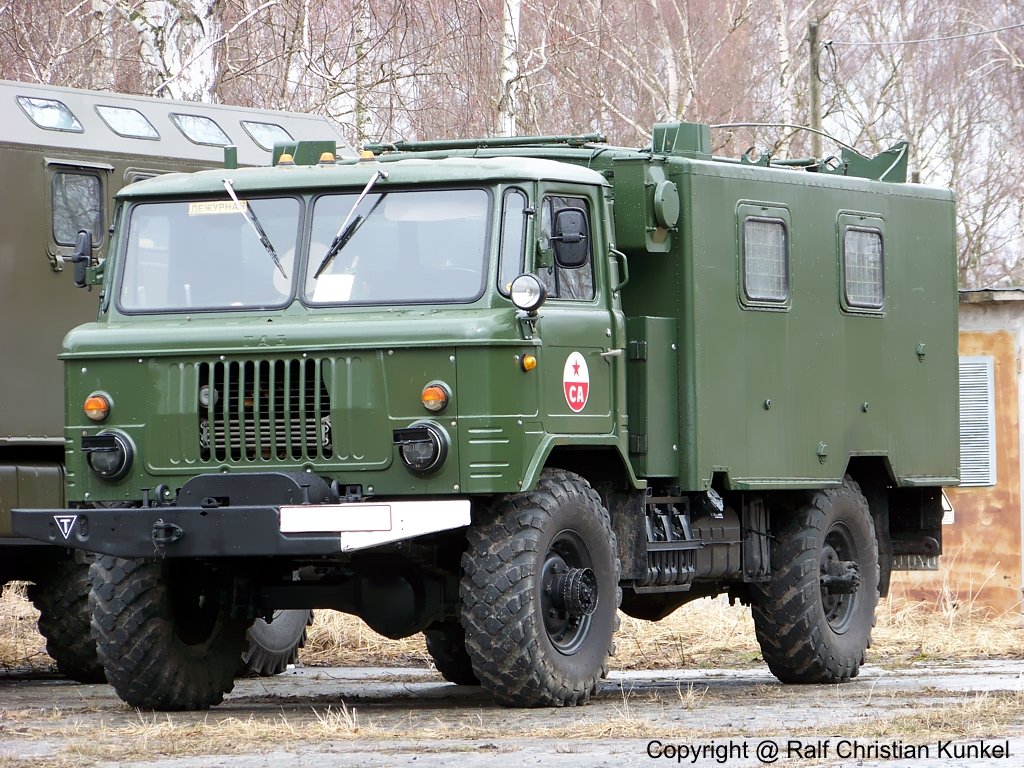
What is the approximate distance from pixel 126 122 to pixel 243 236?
3.52 metres

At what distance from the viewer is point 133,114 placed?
15.2 metres

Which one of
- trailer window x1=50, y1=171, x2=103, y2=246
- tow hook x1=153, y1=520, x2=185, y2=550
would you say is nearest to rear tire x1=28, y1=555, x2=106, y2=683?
trailer window x1=50, y1=171, x2=103, y2=246

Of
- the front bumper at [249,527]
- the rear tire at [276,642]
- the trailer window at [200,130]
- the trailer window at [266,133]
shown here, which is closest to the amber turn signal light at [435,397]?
the front bumper at [249,527]

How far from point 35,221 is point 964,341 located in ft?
30.3

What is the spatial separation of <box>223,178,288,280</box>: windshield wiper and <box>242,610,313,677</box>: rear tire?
373cm

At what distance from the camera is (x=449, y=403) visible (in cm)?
1107

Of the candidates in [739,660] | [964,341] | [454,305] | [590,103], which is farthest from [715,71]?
[454,305]

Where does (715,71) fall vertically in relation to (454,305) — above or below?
above

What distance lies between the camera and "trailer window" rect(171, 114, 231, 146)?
15602 mm

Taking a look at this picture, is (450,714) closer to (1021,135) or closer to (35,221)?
(35,221)

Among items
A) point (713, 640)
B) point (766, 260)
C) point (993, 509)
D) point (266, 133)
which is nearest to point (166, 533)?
point (766, 260)

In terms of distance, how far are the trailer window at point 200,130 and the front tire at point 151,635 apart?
4471 mm

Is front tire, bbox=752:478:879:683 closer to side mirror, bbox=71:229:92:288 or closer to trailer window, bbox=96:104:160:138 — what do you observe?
side mirror, bbox=71:229:92:288

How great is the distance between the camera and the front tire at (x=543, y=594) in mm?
10992
